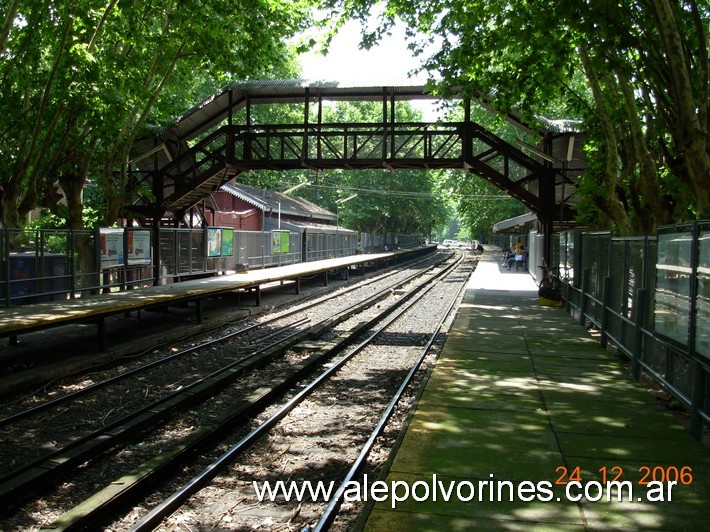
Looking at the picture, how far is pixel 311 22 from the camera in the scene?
18.8 metres

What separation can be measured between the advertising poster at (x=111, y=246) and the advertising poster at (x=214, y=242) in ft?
19.1

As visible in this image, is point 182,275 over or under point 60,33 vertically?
under

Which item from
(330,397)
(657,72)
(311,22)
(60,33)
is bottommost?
(330,397)

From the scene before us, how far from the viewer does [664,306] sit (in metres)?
7.69

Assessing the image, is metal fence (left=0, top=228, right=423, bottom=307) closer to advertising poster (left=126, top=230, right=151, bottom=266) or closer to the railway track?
advertising poster (left=126, top=230, right=151, bottom=266)

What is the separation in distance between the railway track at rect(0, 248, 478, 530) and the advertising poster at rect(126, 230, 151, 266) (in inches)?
223

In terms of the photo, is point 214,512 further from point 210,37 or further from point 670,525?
point 210,37

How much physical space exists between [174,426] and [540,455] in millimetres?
4180

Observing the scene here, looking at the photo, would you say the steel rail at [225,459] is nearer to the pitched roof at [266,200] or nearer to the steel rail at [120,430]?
the steel rail at [120,430]

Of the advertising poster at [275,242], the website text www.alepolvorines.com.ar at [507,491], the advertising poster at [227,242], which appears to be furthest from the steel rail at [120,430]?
the advertising poster at [275,242]

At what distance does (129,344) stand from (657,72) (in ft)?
33.9

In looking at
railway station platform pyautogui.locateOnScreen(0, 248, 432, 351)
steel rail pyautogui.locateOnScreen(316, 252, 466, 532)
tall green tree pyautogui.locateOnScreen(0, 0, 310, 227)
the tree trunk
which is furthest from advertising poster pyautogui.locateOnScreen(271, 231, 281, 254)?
steel rail pyautogui.locateOnScreen(316, 252, 466, 532)

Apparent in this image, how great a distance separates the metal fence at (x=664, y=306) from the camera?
20.9 feet

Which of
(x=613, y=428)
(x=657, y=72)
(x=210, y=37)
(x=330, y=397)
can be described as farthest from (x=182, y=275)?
(x=613, y=428)
